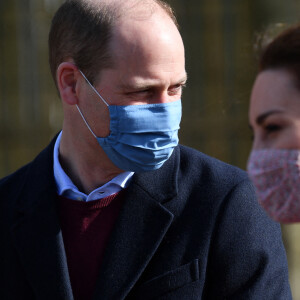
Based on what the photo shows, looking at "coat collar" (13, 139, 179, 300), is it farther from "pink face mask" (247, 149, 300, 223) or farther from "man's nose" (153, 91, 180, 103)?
"pink face mask" (247, 149, 300, 223)

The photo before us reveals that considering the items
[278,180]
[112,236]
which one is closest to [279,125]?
[278,180]

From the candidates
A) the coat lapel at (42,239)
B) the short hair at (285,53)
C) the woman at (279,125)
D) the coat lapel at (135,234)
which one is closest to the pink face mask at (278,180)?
the woman at (279,125)

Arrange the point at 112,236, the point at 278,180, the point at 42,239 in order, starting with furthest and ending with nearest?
the point at 42,239, the point at 112,236, the point at 278,180

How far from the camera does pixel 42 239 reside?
3.17 meters

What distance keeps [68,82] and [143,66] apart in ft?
1.48

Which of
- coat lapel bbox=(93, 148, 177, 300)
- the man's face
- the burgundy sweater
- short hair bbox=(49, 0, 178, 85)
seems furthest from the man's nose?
the burgundy sweater

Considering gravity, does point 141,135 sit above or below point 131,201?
above

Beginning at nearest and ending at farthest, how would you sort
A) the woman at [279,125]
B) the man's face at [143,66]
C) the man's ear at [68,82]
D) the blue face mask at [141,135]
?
the woman at [279,125] < the man's face at [143,66] < the blue face mask at [141,135] < the man's ear at [68,82]

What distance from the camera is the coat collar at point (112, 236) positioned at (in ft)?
9.88

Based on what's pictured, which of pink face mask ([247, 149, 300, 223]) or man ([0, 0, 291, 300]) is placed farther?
man ([0, 0, 291, 300])

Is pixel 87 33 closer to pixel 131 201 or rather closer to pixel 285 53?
pixel 131 201

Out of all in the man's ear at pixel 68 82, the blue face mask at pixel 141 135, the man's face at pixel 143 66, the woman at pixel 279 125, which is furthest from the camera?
the man's ear at pixel 68 82

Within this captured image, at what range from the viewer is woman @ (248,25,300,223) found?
Result: 2369mm

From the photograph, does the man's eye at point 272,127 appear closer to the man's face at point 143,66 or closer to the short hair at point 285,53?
the short hair at point 285,53
